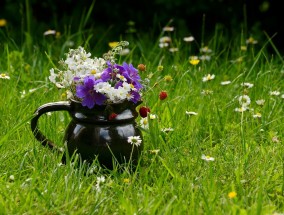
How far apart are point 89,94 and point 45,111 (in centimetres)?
23

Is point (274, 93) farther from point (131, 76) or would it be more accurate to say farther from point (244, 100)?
point (131, 76)

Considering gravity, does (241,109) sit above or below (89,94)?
below

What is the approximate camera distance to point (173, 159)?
2650 millimetres

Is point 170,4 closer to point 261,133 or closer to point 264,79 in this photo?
point 264,79

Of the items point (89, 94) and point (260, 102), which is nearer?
point (89, 94)

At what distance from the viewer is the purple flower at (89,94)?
8.17 feet

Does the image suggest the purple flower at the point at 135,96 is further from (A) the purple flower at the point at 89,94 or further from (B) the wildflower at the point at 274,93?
(B) the wildflower at the point at 274,93

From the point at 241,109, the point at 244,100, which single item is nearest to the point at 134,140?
the point at 241,109

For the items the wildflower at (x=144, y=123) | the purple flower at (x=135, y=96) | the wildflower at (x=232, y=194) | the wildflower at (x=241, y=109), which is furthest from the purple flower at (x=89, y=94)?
the wildflower at (x=241, y=109)

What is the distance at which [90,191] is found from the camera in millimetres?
2471

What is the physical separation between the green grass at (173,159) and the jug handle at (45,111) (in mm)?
41

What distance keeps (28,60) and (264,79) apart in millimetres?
1330

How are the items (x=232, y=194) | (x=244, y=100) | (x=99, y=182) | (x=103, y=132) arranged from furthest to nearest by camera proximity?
(x=244, y=100), (x=103, y=132), (x=99, y=182), (x=232, y=194)

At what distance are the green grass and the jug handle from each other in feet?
0.13
